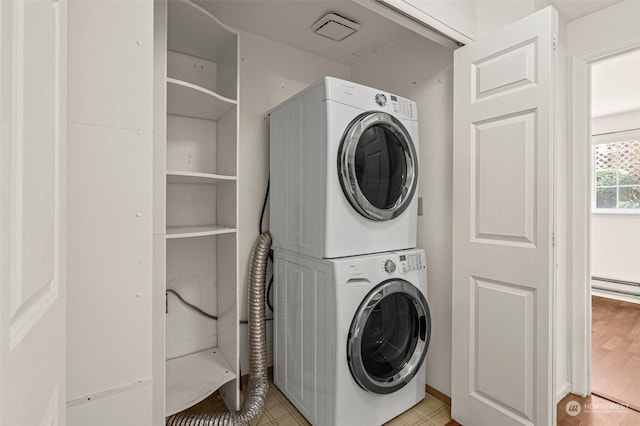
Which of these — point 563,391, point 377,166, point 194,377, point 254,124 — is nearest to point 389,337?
point 377,166

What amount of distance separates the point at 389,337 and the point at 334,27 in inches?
78.0

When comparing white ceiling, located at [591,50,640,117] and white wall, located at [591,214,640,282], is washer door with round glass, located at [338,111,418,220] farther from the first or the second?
white wall, located at [591,214,640,282]

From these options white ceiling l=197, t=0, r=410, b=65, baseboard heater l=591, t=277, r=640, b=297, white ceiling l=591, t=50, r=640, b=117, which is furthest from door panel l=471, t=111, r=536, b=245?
baseboard heater l=591, t=277, r=640, b=297

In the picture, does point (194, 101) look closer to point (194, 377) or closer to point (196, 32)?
point (196, 32)

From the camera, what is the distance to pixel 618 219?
13.8ft

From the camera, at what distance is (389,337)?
1.75 m

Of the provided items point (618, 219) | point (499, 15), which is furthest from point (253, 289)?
point (618, 219)

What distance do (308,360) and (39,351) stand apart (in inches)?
54.5

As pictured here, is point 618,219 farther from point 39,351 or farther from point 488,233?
point 39,351

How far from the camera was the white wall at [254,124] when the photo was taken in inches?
83.9

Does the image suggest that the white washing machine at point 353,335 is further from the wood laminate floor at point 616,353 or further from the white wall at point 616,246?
the white wall at point 616,246

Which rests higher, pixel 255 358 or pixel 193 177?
pixel 193 177

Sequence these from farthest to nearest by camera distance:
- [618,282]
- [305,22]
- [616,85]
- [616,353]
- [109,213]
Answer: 1. [618,282]
2. [616,85]
3. [616,353]
4. [305,22]
5. [109,213]

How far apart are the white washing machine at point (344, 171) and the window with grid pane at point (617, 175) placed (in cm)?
429
